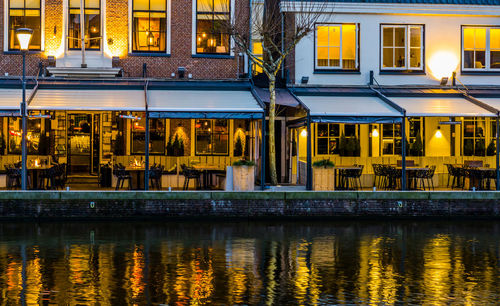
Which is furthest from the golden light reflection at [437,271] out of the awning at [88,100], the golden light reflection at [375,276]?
the awning at [88,100]

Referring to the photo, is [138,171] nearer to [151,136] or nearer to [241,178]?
[151,136]

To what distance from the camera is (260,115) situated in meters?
22.7

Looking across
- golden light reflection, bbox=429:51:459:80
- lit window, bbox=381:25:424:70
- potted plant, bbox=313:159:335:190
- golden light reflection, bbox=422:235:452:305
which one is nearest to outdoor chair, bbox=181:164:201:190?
potted plant, bbox=313:159:335:190

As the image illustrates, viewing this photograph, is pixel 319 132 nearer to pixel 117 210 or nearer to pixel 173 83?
pixel 173 83

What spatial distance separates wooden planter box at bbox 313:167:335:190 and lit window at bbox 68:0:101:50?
8505mm

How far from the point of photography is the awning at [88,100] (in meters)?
22.2

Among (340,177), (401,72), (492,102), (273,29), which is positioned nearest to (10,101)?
(273,29)

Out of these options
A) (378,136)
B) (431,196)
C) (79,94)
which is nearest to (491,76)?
(378,136)

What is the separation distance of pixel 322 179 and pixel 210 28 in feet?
22.7

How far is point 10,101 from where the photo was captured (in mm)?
22641

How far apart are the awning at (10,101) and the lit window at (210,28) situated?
19.6 ft

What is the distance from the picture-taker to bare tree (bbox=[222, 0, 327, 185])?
77.8ft

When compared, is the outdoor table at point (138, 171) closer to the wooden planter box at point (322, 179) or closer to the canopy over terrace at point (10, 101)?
the canopy over terrace at point (10, 101)

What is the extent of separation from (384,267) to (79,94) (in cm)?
1295
